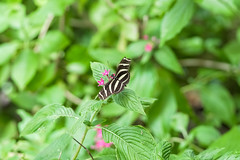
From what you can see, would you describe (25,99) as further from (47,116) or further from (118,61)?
(47,116)

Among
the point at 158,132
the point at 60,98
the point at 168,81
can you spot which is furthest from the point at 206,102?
the point at 60,98

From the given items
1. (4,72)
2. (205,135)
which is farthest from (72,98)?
(205,135)

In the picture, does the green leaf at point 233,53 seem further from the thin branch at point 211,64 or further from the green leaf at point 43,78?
the green leaf at point 43,78

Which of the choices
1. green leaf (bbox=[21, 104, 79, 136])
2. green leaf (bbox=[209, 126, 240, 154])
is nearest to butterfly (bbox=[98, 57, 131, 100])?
green leaf (bbox=[21, 104, 79, 136])

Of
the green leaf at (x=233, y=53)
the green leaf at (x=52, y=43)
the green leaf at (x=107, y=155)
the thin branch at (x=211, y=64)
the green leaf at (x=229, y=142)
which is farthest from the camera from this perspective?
the thin branch at (x=211, y=64)

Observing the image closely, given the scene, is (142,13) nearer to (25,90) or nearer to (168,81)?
(168,81)

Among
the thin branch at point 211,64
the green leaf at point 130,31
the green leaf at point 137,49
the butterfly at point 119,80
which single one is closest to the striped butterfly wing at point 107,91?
the butterfly at point 119,80
